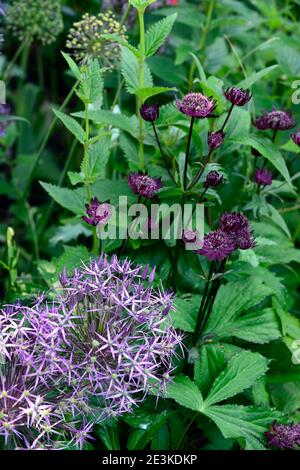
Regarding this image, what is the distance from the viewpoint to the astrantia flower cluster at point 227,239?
142cm

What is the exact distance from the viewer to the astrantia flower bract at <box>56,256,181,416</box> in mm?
1333

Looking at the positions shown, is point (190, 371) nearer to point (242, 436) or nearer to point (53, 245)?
point (242, 436)

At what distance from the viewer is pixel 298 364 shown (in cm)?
171

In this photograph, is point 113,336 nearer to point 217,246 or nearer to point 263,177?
point 217,246

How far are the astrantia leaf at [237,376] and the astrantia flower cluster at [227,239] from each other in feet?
0.88

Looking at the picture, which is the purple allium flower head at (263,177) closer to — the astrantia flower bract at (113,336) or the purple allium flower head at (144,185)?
the purple allium flower head at (144,185)

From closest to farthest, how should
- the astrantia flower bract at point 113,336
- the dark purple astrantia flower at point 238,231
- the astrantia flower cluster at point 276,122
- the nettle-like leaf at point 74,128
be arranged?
1. the astrantia flower bract at point 113,336
2. the dark purple astrantia flower at point 238,231
3. the nettle-like leaf at point 74,128
4. the astrantia flower cluster at point 276,122

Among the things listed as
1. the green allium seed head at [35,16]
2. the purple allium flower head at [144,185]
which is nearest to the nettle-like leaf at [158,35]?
the purple allium flower head at [144,185]

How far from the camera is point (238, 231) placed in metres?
1.45

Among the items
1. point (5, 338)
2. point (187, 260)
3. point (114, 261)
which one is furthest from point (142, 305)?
point (187, 260)

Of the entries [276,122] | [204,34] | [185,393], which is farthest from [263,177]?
[204,34]

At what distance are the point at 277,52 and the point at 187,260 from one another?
842 millimetres

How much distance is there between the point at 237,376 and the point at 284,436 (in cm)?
16
